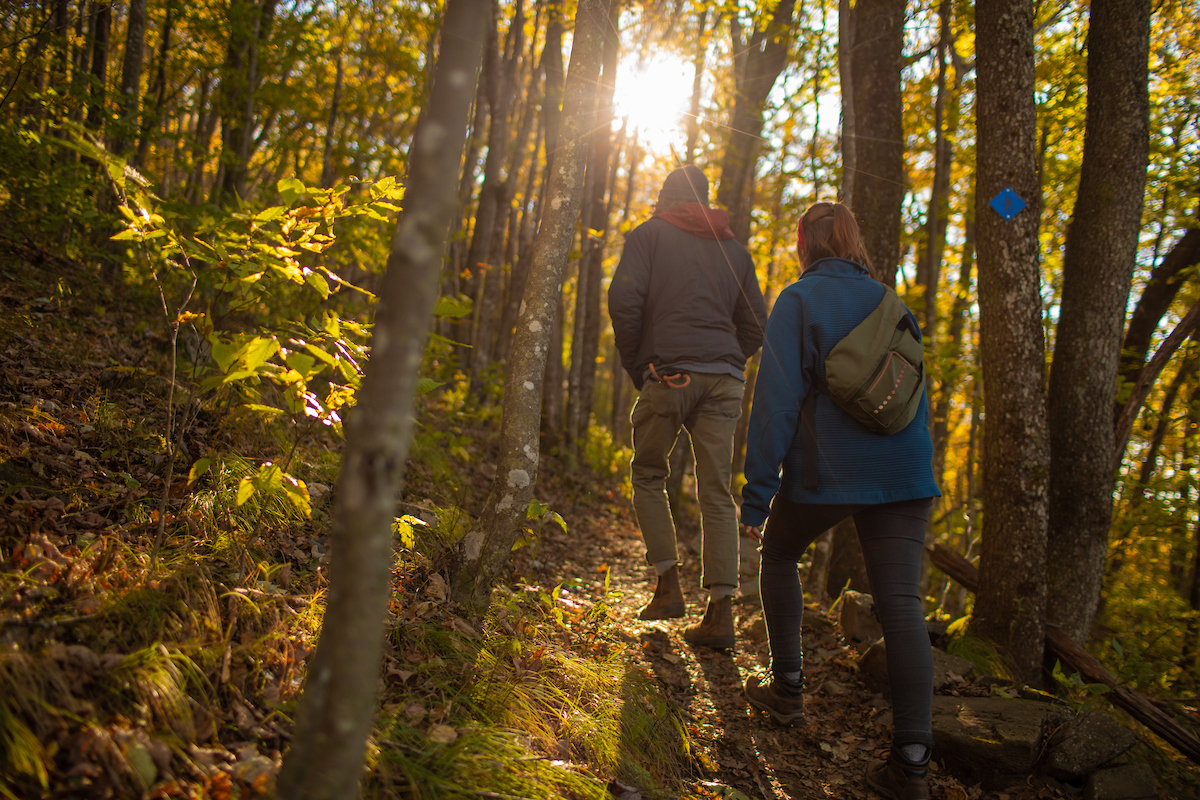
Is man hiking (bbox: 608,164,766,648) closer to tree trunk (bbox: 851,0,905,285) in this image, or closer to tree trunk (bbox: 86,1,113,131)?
tree trunk (bbox: 851,0,905,285)

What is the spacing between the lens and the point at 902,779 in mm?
2557

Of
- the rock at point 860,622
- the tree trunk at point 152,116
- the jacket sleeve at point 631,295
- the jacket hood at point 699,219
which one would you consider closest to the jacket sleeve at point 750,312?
the jacket hood at point 699,219

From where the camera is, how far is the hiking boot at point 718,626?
3.87 meters

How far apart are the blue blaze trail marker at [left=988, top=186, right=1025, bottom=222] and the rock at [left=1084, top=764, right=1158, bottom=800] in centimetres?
306

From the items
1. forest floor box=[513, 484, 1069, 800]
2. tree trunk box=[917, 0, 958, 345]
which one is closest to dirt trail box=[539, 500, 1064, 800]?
forest floor box=[513, 484, 1069, 800]

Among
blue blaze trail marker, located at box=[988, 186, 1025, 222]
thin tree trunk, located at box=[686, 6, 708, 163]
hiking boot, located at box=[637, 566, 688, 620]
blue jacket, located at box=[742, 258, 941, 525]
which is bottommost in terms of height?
hiking boot, located at box=[637, 566, 688, 620]

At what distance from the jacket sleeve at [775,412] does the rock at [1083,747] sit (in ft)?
5.68

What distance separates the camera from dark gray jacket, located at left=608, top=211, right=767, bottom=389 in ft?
13.0

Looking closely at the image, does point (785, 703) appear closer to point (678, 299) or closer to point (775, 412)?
point (775, 412)

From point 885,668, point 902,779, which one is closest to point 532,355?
point 902,779

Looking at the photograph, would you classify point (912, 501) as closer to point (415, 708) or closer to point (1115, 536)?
point (415, 708)

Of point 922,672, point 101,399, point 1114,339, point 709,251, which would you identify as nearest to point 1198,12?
point 1114,339

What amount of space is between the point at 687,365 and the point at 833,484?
4.61 feet

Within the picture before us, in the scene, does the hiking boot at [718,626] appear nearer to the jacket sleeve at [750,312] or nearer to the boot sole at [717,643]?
the boot sole at [717,643]
